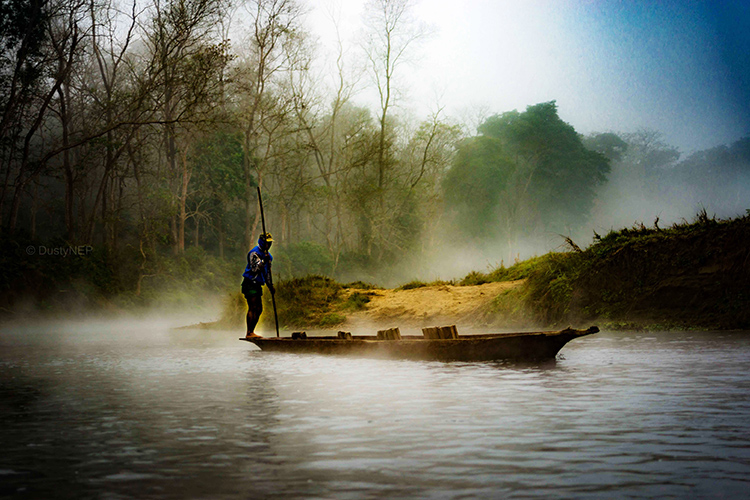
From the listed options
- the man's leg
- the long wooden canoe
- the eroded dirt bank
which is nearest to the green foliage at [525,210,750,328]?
the eroded dirt bank

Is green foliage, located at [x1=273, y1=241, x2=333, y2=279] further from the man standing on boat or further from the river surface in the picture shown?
the river surface

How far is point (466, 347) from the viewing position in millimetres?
10984

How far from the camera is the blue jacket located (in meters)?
14.9

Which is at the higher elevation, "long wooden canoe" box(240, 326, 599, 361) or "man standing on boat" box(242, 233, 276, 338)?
"man standing on boat" box(242, 233, 276, 338)

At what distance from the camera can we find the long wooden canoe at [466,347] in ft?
34.3

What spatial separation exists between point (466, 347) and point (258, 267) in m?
5.33

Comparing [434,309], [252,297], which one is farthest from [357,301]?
[252,297]

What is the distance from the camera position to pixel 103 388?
30.9ft

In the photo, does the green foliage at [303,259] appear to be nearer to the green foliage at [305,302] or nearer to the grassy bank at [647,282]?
the green foliage at [305,302]

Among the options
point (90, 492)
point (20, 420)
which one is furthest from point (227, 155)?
point (90, 492)

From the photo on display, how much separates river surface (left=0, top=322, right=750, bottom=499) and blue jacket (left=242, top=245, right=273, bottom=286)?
353 cm

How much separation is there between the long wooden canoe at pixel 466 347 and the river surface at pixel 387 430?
0.22 meters

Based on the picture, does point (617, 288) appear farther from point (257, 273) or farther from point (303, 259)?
point (303, 259)

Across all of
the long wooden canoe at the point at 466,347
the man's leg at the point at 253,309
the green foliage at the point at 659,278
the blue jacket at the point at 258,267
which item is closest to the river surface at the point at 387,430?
the long wooden canoe at the point at 466,347
